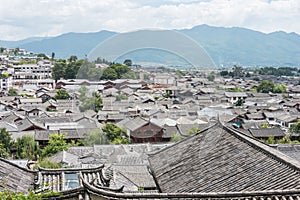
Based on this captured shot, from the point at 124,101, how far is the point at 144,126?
8529 millimetres

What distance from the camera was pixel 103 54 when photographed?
17031 mm

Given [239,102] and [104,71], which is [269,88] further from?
[104,71]

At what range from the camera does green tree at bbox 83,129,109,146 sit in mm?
29394

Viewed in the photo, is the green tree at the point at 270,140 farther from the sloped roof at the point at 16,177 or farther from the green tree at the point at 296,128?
the sloped roof at the point at 16,177

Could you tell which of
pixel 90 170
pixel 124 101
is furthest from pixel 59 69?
pixel 90 170

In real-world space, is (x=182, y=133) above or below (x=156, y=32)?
below

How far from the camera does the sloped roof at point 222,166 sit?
749 cm

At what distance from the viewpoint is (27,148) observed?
27891mm

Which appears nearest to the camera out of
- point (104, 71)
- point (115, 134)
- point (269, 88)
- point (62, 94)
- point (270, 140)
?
point (104, 71)

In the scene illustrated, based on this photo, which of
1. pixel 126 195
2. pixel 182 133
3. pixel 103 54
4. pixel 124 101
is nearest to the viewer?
pixel 126 195

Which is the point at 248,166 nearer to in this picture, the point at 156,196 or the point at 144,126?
the point at 156,196

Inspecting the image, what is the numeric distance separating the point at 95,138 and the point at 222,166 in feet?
71.5

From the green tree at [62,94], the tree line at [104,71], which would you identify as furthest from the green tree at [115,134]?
the green tree at [62,94]

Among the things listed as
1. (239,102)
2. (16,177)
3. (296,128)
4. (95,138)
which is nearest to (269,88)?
(239,102)
